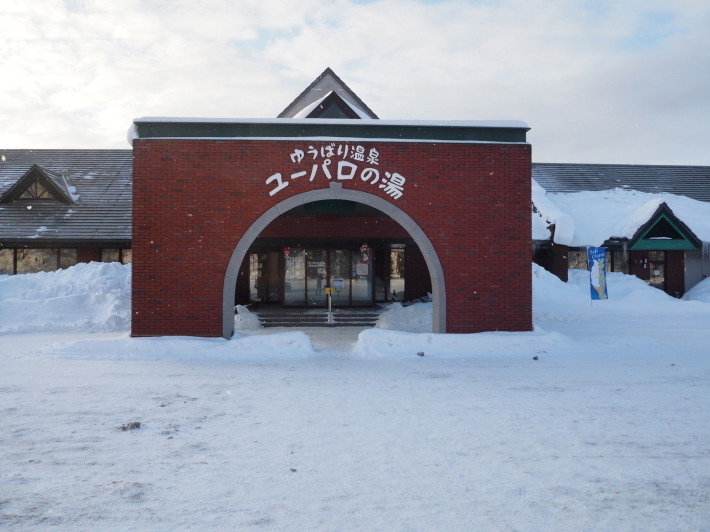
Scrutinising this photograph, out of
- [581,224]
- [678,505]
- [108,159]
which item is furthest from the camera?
[108,159]

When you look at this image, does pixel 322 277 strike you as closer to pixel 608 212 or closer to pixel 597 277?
pixel 597 277

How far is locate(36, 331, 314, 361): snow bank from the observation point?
9.02 meters

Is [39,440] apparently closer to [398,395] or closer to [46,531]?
[46,531]

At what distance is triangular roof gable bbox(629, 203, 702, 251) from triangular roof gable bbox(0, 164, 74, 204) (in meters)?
24.1

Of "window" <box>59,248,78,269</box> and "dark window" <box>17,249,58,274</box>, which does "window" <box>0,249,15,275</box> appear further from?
"window" <box>59,248,78,269</box>

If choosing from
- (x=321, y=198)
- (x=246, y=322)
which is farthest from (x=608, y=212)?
(x=246, y=322)

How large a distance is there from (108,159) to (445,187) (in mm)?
20064

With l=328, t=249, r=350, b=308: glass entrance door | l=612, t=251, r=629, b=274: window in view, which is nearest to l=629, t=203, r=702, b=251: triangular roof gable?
l=612, t=251, r=629, b=274: window

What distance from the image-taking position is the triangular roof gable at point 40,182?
19766 millimetres

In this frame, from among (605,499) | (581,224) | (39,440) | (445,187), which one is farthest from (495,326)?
(581,224)

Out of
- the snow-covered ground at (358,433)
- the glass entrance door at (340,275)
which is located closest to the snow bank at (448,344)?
the snow-covered ground at (358,433)

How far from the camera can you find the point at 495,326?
1048 centimetres

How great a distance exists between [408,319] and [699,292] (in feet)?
45.4

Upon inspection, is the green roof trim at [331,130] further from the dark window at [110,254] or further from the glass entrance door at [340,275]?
the dark window at [110,254]
